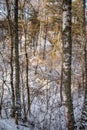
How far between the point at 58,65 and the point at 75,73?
284 centimetres

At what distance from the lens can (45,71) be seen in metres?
31.5

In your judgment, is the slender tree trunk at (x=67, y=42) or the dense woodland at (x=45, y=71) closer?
the slender tree trunk at (x=67, y=42)

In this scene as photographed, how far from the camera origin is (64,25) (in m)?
11.3

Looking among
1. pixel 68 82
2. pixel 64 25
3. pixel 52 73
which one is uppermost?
pixel 64 25

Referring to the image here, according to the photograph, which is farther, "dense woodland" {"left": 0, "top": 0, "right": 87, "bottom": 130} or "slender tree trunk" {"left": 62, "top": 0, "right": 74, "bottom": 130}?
"dense woodland" {"left": 0, "top": 0, "right": 87, "bottom": 130}

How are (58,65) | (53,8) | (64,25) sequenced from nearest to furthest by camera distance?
(64,25)
(53,8)
(58,65)

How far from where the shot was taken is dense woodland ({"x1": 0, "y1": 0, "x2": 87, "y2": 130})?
1183cm

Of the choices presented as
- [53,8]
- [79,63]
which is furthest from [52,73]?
[53,8]

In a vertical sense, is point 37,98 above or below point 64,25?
below

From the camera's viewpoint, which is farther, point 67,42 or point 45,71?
point 45,71

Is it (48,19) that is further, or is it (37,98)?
(48,19)

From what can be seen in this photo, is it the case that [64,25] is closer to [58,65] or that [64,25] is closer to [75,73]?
[75,73]

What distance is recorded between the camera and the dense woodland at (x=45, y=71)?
11.8m

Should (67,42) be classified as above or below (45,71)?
above
